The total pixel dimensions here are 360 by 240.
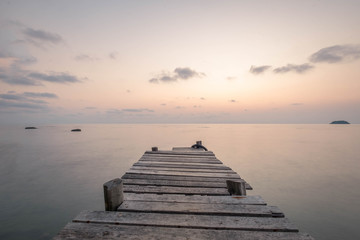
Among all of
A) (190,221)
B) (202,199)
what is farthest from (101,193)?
(190,221)

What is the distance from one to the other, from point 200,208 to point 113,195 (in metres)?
1.66

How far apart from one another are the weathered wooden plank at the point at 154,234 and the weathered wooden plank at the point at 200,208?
521mm

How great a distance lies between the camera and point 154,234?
2.73 meters

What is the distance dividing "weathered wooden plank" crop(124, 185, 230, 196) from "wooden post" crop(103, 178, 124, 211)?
1.35m

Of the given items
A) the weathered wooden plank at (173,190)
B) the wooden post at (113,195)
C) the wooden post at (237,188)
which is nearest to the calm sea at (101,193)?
the weathered wooden plank at (173,190)

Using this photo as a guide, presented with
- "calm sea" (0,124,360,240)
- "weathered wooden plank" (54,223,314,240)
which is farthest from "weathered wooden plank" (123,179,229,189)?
"calm sea" (0,124,360,240)

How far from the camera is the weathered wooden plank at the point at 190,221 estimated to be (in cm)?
293

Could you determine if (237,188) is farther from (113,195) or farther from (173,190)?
(113,195)

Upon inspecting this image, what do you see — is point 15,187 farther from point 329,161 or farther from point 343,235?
point 329,161

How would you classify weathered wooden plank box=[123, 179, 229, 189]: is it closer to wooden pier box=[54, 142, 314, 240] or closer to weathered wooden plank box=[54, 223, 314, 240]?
wooden pier box=[54, 142, 314, 240]

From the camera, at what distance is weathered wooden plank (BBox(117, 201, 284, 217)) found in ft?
11.0

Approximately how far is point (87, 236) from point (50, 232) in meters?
5.44

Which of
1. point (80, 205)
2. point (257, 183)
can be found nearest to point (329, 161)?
point (257, 183)

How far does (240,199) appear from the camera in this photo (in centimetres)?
399
